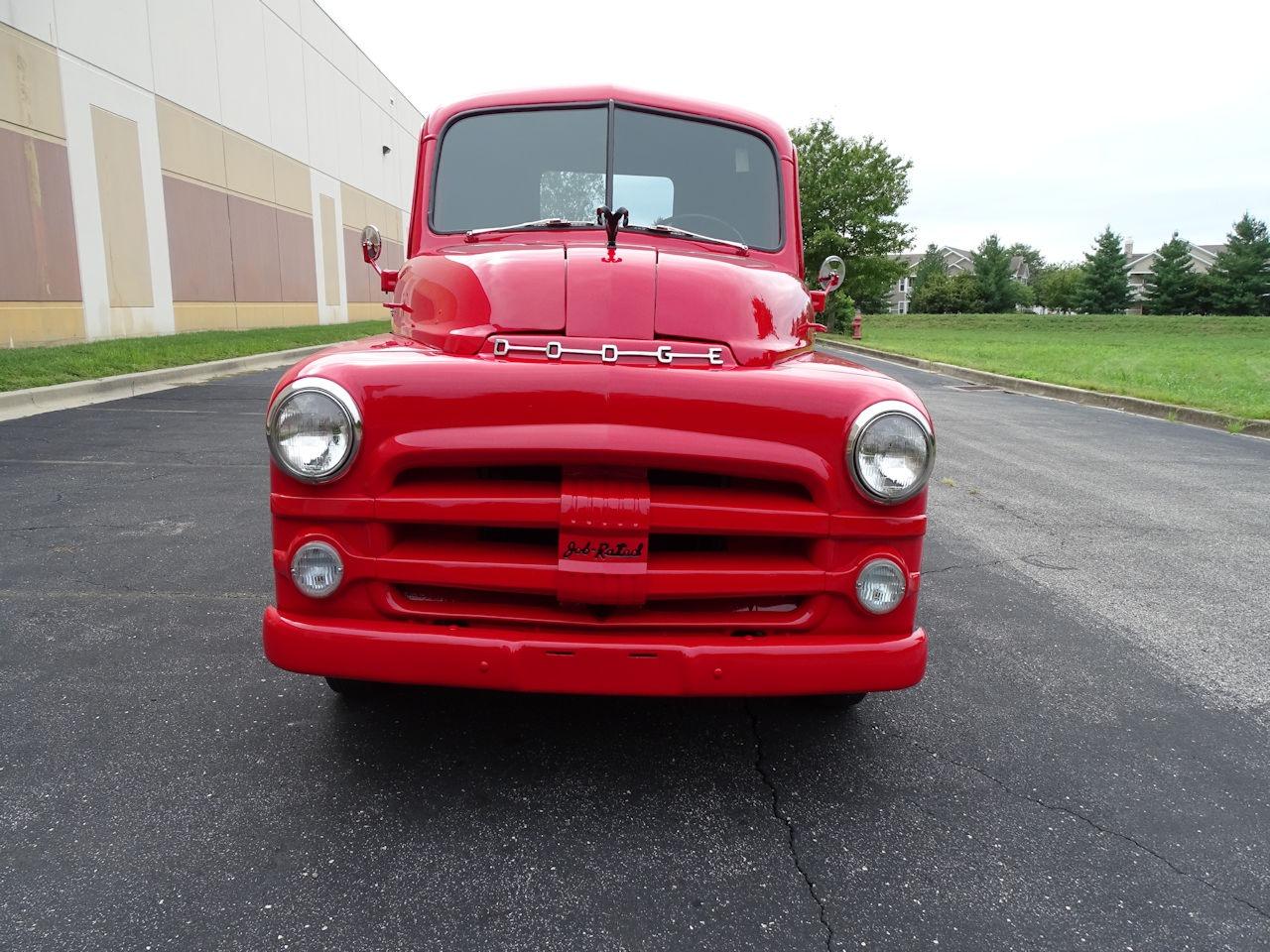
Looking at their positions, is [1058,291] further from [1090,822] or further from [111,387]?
[1090,822]

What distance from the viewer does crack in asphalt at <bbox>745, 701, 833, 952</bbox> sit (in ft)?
6.18

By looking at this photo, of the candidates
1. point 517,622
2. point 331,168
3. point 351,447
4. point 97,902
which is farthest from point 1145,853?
point 331,168

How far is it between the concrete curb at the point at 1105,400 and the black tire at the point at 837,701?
30.9 ft

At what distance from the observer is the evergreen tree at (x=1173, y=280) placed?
202 ft

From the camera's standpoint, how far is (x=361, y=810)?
224cm

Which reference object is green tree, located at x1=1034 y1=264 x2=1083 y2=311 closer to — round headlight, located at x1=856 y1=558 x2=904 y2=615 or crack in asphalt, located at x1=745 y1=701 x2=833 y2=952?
crack in asphalt, located at x1=745 y1=701 x2=833 y2=952

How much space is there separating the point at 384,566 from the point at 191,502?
12.6 feet

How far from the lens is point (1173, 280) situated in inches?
2442

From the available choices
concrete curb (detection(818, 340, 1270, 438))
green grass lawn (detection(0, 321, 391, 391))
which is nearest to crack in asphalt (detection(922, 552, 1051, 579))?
concrete curb (detection(818, 340, 1270, 438))

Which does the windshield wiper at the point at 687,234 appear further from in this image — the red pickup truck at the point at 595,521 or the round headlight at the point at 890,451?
the round headlight at the point at 890,451

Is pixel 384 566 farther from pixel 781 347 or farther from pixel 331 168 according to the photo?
pixel 331 168

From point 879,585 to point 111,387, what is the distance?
10197 millimetres

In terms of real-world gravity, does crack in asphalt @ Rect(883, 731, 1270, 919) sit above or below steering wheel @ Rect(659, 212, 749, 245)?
below

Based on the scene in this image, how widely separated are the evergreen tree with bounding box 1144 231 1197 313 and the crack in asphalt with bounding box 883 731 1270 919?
71432 mm
